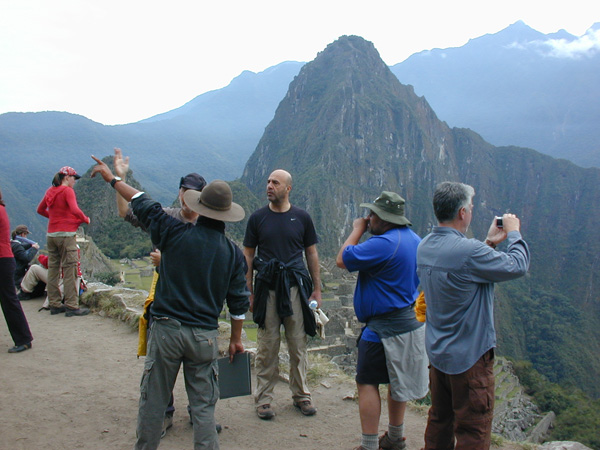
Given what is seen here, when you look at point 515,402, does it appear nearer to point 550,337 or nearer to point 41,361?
point 41,361

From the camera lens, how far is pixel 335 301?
32.8 metres

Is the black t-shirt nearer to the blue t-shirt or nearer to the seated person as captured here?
the blue t-shirt

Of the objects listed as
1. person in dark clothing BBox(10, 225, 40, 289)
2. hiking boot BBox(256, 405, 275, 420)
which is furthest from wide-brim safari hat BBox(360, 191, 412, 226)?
person in dark clothing BBox(10, 225, 40, 289)

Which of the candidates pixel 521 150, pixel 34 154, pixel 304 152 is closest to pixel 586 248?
pixel 521 150

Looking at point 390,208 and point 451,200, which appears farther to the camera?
point 390,208

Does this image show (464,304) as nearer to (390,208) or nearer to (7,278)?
(390,208)

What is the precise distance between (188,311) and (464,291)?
1.54 m

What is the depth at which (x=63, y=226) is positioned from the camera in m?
6.07

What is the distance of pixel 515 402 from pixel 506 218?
30210 mm

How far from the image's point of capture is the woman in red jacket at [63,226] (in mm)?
5973

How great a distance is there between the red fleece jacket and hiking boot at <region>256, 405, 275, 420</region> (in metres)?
3.58

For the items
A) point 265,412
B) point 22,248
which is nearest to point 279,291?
point 265,412

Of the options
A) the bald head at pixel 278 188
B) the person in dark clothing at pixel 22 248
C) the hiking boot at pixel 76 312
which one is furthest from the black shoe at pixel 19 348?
the bald head at pixel 278 188

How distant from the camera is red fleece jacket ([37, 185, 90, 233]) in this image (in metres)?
5.95
